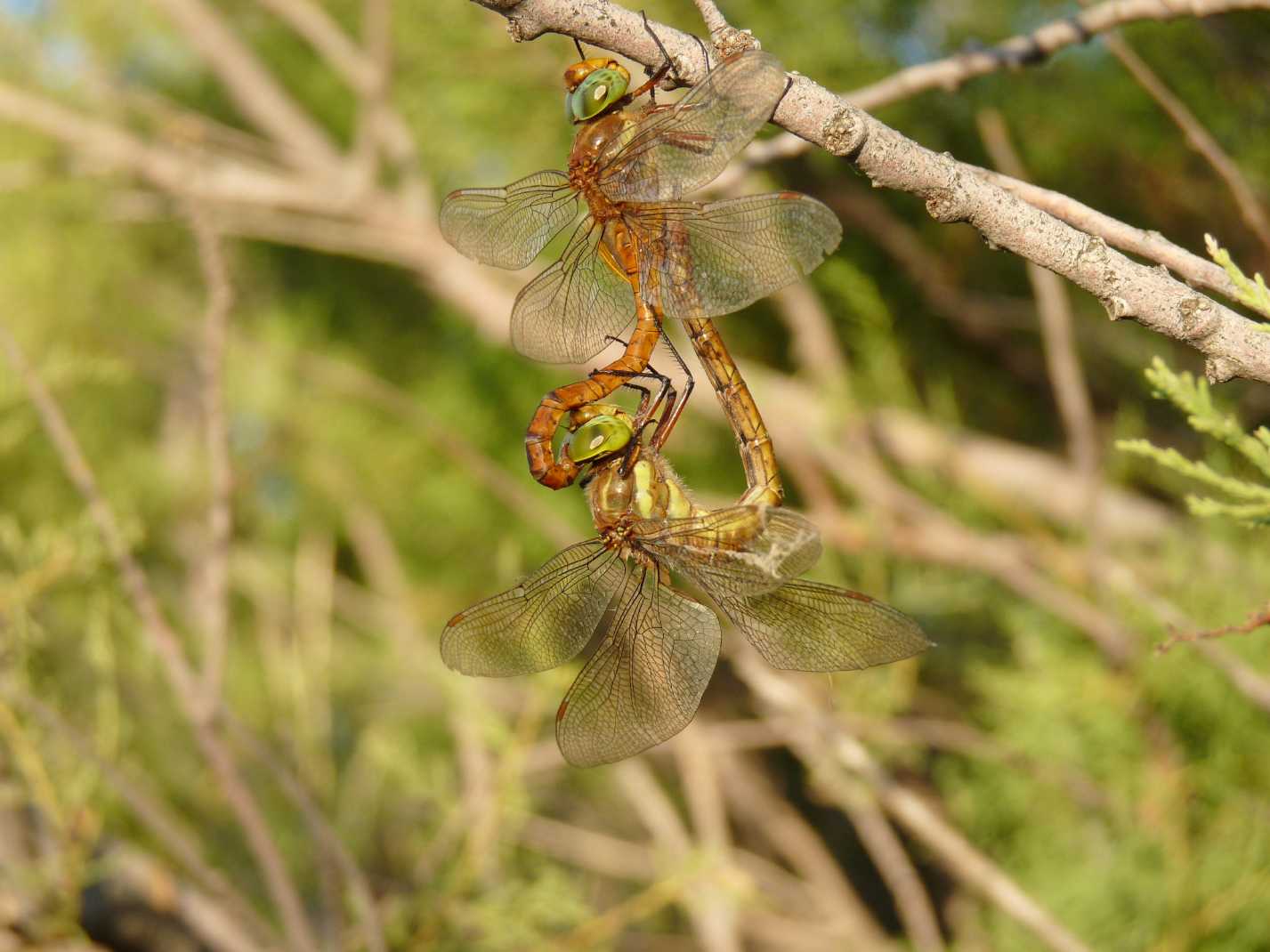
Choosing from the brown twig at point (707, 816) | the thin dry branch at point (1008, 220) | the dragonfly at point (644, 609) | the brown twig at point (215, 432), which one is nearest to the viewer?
the thin dry branch at point (1008, 220)

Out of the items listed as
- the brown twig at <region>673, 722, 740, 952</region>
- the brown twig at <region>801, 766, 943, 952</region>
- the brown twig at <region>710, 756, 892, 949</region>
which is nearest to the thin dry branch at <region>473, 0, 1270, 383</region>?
the brown twig at <region>801, 766, 943, 952</region>

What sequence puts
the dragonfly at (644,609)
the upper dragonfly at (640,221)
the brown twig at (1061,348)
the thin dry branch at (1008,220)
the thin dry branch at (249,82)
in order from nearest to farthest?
1. the thin dry branch at (1008,220)
2. the upper dragonfly at (640,221)
3. the dragonfly at (644,609)
4. the brown twig at (1061,348)
5. the thin dry branch at (249,82)

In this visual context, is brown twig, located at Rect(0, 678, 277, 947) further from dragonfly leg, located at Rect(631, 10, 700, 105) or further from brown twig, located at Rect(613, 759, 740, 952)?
dragonfly leg, located at Rect(631, 10, 700, 105)

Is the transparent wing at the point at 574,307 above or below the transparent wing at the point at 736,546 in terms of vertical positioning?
above

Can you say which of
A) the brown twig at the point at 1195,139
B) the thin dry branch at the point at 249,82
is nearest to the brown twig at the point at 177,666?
the brown twig at the point at 1195,139

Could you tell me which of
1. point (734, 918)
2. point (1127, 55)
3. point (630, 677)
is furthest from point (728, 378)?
point (734, 918)

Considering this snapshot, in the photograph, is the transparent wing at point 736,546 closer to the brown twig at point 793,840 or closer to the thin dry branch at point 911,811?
the thin dry branch at point 911,811

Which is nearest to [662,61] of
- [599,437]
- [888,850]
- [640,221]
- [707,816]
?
[640,221]

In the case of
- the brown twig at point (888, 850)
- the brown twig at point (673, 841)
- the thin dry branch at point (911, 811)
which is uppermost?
the thin dry branch at point (911, 811)
